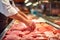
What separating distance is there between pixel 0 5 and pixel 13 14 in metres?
0.23

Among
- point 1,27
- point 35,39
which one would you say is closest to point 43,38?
point 35,39

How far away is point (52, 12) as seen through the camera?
7.34 meters

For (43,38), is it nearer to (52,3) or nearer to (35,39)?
(35,39)

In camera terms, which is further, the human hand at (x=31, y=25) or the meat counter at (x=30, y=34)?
the human hand at (x=31, y=25)

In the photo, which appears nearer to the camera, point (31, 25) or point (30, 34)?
point (30, 34)

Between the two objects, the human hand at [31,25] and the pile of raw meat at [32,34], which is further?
the human hand at [31,25]

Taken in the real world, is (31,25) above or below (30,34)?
above

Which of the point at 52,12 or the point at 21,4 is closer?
the point at 52,12

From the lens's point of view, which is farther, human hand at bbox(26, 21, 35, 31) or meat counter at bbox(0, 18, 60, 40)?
human hand at bbox(26, 21, 35, 31)

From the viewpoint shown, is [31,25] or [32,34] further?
[31,25]

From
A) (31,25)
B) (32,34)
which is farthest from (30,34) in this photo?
(31,25)

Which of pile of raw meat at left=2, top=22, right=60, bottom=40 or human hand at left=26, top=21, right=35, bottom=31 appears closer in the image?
pile of raw meat at left=2, top=22, right=60, bottom=40

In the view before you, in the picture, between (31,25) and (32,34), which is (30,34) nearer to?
(32,34)

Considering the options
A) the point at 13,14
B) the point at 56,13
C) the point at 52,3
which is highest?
the point at 13,14
